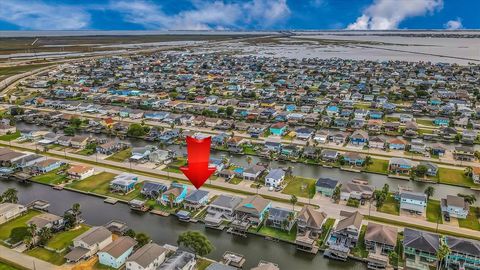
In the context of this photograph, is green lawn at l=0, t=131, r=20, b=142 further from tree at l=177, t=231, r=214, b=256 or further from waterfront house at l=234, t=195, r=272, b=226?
tree at l=177, t=231, r=214, b=256

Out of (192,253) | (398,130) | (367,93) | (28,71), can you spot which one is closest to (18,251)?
(192,253)

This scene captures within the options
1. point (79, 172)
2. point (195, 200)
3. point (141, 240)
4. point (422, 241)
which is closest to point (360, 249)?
point (422, 241)

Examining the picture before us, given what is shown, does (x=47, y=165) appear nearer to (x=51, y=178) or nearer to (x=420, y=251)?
(x=51, y=178)

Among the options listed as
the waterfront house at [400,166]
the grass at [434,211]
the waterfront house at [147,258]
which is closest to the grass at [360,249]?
the grass at [434,211]

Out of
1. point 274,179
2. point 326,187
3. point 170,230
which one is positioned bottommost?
point 170,230

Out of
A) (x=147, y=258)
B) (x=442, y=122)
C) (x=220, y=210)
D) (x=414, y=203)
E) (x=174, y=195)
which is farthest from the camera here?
(x=442, y=122)

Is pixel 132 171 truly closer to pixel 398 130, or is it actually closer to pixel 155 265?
pixel 155 265

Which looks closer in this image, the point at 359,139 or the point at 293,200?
the point at 293,200
